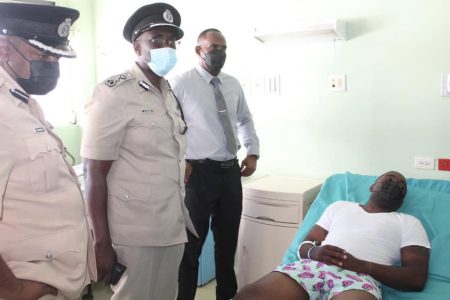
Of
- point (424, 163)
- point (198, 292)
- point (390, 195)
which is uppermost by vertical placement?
point (424, 163)

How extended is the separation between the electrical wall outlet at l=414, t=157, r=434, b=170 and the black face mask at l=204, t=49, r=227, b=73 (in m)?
1.31

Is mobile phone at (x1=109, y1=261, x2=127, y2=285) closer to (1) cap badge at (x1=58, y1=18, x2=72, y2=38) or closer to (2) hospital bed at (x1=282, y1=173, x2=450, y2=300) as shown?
(1) cap badge at (x1=58, y1=18, x2=72, y2=38)

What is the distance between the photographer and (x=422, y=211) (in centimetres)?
209

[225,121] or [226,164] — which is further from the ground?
[225,121]

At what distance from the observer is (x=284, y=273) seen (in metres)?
1.77

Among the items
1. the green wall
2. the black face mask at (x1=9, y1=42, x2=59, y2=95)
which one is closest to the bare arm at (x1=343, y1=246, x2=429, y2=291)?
the black face mask at (x1=9, y1=42, x2=59, y2=95)

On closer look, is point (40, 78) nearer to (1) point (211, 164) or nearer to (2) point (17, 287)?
(2) point (17, 287)

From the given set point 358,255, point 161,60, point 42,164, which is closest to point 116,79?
point 161,60

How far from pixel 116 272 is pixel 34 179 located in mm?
577

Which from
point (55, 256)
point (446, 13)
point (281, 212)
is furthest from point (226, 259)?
point (446, 13)

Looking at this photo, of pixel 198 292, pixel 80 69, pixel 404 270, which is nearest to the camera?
pixel 404 270

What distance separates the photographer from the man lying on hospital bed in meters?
1.69

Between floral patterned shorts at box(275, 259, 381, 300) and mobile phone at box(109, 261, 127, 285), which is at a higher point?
mobile phone at box(109, 261, 127, 285)

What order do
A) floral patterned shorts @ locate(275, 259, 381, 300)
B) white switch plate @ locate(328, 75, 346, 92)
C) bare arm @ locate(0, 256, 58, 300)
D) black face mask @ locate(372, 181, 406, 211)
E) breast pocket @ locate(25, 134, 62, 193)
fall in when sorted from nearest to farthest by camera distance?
bare arm @ locate(0, 256, 58, 300) < breast pocket @ locate(25, 134, 62, 193) < floral patterned shorts @ locate(275, 259, 381, 300) < black face mask @ locate(372, 181, 406, 211) < white switch plate @ locate(328, 75, 346, 92)
